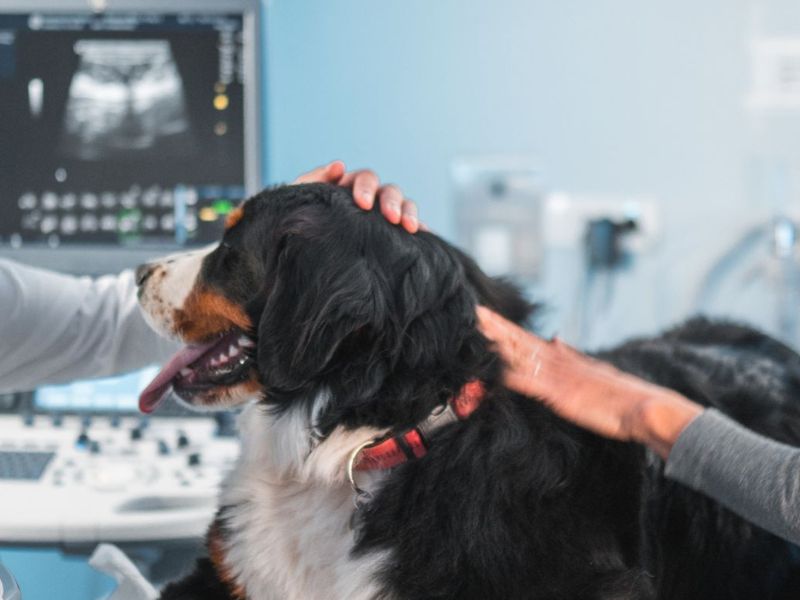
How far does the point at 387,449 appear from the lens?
1.10 metres

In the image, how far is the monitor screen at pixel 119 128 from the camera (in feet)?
6.47

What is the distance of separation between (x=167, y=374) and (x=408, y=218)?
1.17 feet

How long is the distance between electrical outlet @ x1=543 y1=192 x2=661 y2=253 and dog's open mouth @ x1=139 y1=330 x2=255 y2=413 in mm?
1321

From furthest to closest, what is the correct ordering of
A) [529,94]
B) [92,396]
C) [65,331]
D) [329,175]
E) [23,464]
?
1. [529,94]
2. [92,396]
3. [23,464]
4. [65,331]
5. [329,175]

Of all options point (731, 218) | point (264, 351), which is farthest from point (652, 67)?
point (264, 351)

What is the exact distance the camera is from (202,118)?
6.57 feet

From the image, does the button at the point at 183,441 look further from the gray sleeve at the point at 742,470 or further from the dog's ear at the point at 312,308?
the gray sleeve at the point at 742,470

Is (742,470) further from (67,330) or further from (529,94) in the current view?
(529,94)

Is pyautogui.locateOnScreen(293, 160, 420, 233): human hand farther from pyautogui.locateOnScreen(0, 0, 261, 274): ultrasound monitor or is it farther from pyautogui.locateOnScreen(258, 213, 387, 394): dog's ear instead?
pyautogui.locateOnScreen(0, 0, 261, 274): ultrasound monitor

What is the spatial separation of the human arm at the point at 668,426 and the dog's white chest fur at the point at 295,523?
0.71 feet

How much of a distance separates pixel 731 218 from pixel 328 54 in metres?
1.01

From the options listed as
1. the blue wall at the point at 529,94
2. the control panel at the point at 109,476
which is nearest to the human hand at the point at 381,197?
the control panel at the point at 109,476

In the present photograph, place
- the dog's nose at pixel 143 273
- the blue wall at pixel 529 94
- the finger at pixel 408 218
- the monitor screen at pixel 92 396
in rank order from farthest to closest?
the blue wall at pixel 529 94
the monitor screen at pixel 92 396
the dog's nose at pixel 143 273
the finger at pixel 408 218

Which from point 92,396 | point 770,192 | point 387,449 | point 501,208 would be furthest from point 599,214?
point 387,449
